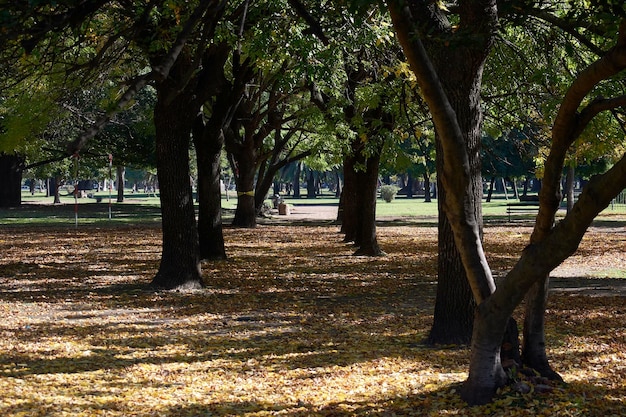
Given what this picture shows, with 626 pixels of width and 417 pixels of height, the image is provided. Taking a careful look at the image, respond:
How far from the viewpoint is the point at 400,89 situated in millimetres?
14898

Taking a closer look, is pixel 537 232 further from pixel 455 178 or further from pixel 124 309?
pixel 124 309

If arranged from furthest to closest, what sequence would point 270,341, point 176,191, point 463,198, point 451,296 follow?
1. point 176,191
2. point 270,341
3. point 451,296
4. point 463,198

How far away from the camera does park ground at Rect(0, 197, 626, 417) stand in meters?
6.56

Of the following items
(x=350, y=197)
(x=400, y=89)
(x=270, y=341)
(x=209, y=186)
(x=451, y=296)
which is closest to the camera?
(x=451, y=296)

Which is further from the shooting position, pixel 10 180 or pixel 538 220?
pixel 10 180

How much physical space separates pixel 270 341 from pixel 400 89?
6946mm

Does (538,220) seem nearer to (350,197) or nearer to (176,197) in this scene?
(176,197)

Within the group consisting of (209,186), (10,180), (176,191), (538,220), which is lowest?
(538,220)

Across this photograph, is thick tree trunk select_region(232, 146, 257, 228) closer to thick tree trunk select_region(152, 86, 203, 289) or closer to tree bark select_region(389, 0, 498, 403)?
thick tree trunk select_region(152, 86, 203, 289)

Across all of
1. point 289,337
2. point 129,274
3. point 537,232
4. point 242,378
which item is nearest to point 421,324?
point 289,337

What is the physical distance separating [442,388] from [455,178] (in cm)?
189

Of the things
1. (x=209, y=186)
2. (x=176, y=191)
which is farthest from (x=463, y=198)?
(x=209, y=186)

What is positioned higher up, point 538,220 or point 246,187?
point 246,187

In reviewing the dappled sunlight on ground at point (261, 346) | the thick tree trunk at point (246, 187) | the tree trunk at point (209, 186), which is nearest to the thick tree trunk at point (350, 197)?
the dappled sunlight on ground at point (261, 346)
